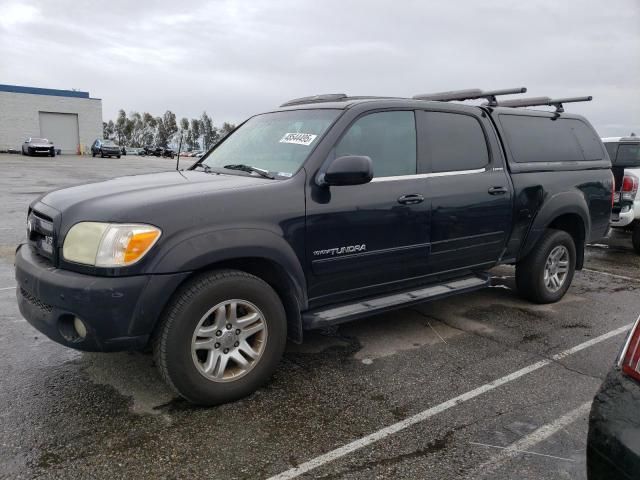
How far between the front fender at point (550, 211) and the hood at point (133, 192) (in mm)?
2829

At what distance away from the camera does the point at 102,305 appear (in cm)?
272

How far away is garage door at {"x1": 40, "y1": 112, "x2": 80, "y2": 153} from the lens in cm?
4694

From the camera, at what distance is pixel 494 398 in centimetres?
331

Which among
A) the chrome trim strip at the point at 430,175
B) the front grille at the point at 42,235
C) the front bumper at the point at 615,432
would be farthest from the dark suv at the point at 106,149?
the front bumper at the point at 615,432

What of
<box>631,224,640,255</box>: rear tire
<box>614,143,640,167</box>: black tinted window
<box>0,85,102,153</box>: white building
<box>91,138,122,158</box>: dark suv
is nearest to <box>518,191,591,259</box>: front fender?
<box>631,224,640,255</box>: rear tire

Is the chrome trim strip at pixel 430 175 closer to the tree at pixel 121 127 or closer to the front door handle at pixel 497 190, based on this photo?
the front door handle at pixel 497 190

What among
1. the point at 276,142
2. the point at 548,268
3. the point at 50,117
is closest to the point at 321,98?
the point at 276,142

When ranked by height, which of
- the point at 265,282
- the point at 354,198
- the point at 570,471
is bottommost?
the point at 570,471

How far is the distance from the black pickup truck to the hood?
0.02 metres

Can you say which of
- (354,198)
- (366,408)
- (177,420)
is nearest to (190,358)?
(177,420)

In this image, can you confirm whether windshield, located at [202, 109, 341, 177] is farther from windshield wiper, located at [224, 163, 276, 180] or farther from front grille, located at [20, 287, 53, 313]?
front grille, located at [20, 287, 53, 313]

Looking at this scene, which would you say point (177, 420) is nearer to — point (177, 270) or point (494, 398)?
point (177, 270)

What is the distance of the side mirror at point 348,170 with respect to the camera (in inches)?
129

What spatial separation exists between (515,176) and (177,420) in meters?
3.51
